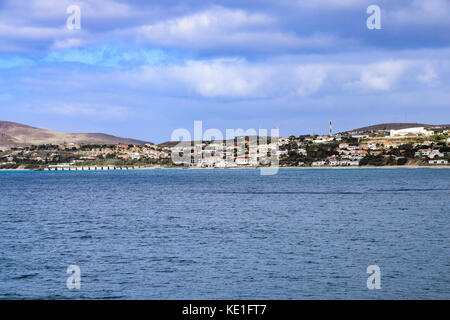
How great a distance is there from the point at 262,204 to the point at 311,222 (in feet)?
52.0

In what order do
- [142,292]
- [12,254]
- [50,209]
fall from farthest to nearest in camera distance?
[50,209]
[12,254]
[142,292]

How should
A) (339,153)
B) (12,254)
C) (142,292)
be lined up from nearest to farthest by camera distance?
(142,292) → (12,254) → (339,153)

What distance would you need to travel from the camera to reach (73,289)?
19328 mm

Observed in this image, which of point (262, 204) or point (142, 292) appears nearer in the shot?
point (142, 292)

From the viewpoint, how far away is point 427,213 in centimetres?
4222
